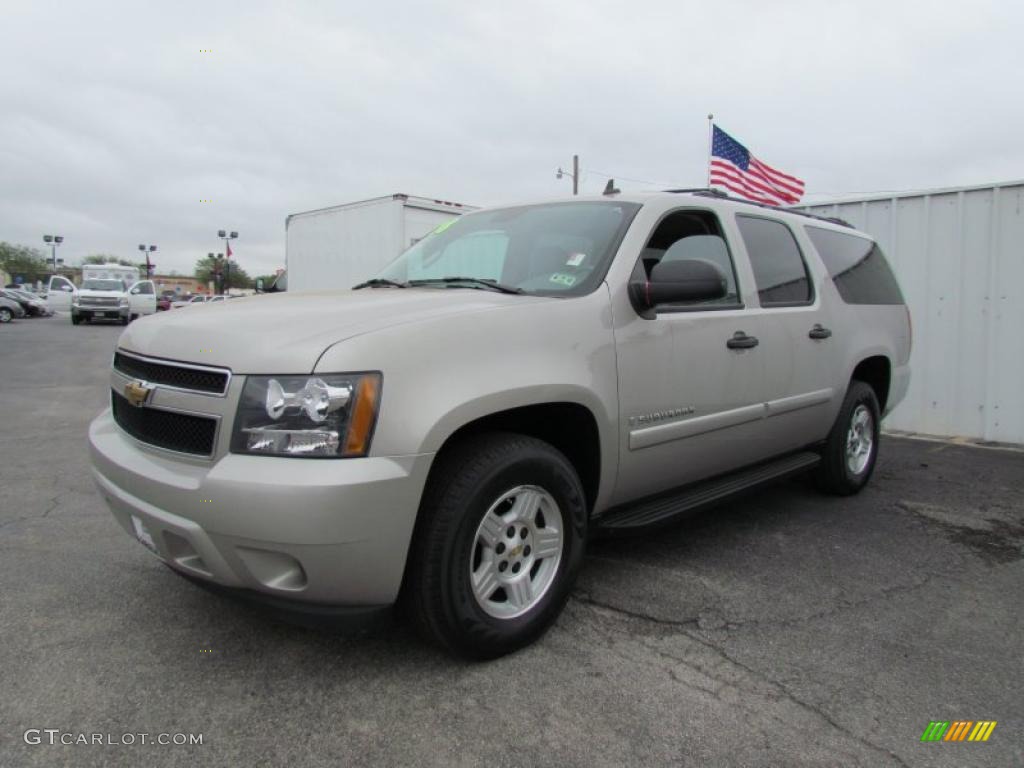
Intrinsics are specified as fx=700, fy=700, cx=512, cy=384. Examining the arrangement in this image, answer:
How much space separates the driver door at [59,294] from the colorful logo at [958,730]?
1700 inches

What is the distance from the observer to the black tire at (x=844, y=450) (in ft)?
15.0

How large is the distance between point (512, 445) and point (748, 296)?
1.82 m

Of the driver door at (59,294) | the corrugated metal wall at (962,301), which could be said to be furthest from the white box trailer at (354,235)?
the driver door at (59,294)

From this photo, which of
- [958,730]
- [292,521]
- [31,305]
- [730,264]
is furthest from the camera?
[31,305]

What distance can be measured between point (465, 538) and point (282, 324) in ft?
3.16

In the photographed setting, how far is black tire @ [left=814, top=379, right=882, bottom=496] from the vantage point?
179 inches

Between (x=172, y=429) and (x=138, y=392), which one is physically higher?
(x=138, y=392)

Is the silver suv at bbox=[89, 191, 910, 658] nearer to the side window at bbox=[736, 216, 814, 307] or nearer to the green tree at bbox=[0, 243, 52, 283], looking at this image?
the side window at bbox=[736, 216, 814, 307]

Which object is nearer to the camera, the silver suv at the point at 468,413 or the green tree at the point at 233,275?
the silver suv at the point at 468,413

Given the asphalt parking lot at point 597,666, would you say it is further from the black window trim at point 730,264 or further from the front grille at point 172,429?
the black window trim at point 730,264

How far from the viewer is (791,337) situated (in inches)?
154

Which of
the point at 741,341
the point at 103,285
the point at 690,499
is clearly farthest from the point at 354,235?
the point at 103,285

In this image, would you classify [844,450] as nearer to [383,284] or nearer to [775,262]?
[775,262]

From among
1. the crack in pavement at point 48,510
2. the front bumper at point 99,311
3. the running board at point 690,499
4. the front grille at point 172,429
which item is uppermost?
the front bumper at point 99,311
